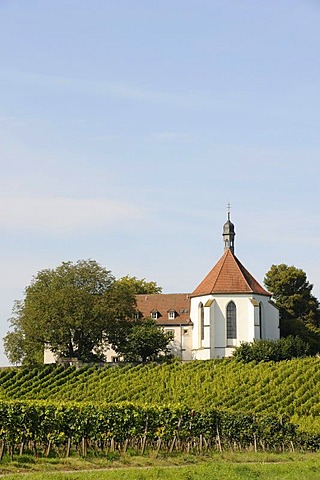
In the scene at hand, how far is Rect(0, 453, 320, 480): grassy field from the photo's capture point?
24984 millimetres

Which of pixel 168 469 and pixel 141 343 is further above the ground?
pixel 141 343

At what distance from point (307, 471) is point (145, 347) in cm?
5017

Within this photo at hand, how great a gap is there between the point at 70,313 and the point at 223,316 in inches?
583

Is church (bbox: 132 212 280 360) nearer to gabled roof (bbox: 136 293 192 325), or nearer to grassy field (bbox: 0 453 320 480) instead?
gabled roof (bbox: 136 293 192 325)

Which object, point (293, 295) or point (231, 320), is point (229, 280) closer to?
point (231, 320)

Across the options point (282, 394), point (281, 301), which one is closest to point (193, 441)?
point (282, 394)

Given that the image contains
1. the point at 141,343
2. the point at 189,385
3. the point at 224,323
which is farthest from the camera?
the point at 224,323

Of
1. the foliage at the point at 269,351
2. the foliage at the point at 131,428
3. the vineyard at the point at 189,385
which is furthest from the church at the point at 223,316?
the foliage at the point at 131,428

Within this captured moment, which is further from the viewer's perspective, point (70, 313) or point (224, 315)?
point (224, 315)

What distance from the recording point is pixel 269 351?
71.9 metres

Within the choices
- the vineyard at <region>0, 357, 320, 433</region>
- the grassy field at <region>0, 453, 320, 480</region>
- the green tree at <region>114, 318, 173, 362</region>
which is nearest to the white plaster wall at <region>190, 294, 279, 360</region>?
the green tree at <region>114, 318, 173, 362</region>

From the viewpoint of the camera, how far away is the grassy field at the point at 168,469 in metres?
25.0

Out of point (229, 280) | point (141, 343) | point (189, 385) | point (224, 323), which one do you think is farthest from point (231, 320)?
point (189, 385)

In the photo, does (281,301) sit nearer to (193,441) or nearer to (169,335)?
(169,335)
